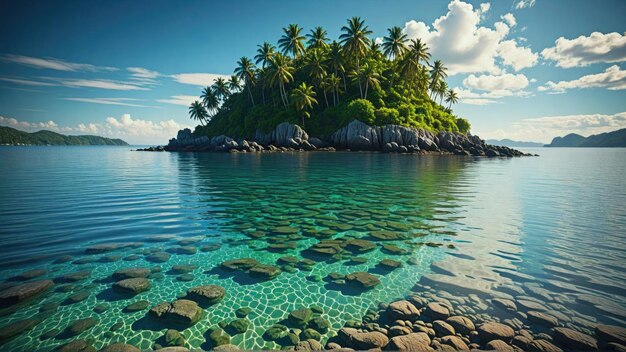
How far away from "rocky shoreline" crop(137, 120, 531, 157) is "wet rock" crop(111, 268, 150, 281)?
58.0 meters

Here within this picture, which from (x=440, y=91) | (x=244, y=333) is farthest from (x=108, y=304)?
(x=440, y=91)

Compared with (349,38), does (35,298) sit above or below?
below

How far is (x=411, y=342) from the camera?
15.5 feet

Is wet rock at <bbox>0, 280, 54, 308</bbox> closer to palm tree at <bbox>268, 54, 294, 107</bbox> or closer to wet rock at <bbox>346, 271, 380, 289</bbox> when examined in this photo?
wet rock at <bbox>346, 271, 380, 289</bbox>

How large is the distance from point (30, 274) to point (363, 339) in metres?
8.66

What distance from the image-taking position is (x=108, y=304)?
5844 millimetres

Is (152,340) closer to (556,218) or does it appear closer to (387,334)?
(387,334)

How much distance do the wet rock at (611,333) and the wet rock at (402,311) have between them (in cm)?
321

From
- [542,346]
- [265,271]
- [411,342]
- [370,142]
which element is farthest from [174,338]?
[370,142]

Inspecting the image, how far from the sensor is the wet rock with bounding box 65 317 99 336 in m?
4.96

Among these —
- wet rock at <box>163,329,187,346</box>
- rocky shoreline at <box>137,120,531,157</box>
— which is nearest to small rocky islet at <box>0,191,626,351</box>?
wet rock at <box>163,329,187,346</box>

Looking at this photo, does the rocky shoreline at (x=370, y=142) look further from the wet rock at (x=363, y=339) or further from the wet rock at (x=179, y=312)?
the wet rock at (x=179, y=312)

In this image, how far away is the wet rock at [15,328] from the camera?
4.75m

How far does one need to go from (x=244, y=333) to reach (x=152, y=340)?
1.66 m
